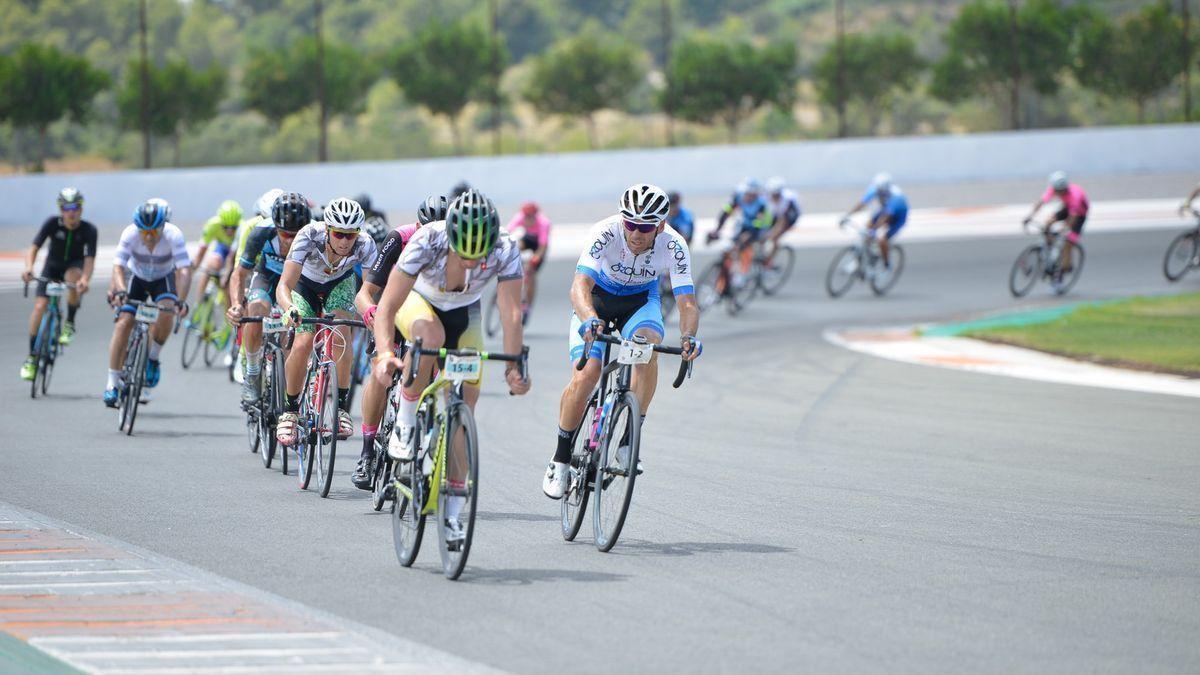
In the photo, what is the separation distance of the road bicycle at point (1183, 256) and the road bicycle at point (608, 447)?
63.3ft

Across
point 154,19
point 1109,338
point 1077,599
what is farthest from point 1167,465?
point 154,19

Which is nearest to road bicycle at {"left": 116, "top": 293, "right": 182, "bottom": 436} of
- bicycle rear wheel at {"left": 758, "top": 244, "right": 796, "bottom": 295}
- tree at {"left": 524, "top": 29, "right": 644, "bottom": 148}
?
bicycle rear wheel at {"left": 758, "top": 244, "right": 796, "bottom": 295}

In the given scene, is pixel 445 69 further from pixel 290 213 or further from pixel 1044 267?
pixel 290 213

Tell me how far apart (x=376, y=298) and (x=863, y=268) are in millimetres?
16578

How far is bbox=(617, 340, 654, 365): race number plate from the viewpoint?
7.93m

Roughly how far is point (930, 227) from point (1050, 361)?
15.1 meters

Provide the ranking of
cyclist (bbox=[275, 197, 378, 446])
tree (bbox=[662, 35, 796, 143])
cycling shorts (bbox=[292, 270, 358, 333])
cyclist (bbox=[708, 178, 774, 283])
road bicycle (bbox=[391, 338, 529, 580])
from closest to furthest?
road bicycle (bbox=[391, 338, 529, 580]) → cyclist (bbox=[275, 197, 378, 446]) → cycling shorts (bbox=[292, 270, 358, 333]) → cyclist (bbox=[708, 178, 774, 283]) → tree (bbox=[662, 35, 796, 143])

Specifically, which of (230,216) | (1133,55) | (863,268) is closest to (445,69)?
(1133,55)

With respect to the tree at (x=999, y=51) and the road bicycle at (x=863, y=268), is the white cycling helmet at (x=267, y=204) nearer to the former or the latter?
the road bicycle at (x=863, y=268)

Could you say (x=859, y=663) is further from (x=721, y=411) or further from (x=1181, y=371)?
(x=1181, y=371)

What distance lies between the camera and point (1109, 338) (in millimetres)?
18797

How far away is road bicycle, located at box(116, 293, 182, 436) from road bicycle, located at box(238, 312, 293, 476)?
5.53 ft

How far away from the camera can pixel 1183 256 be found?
1014 inches

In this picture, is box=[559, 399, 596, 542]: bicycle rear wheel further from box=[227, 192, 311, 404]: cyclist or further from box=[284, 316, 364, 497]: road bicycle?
box=[227, 192, 311, 404]: cyclist
